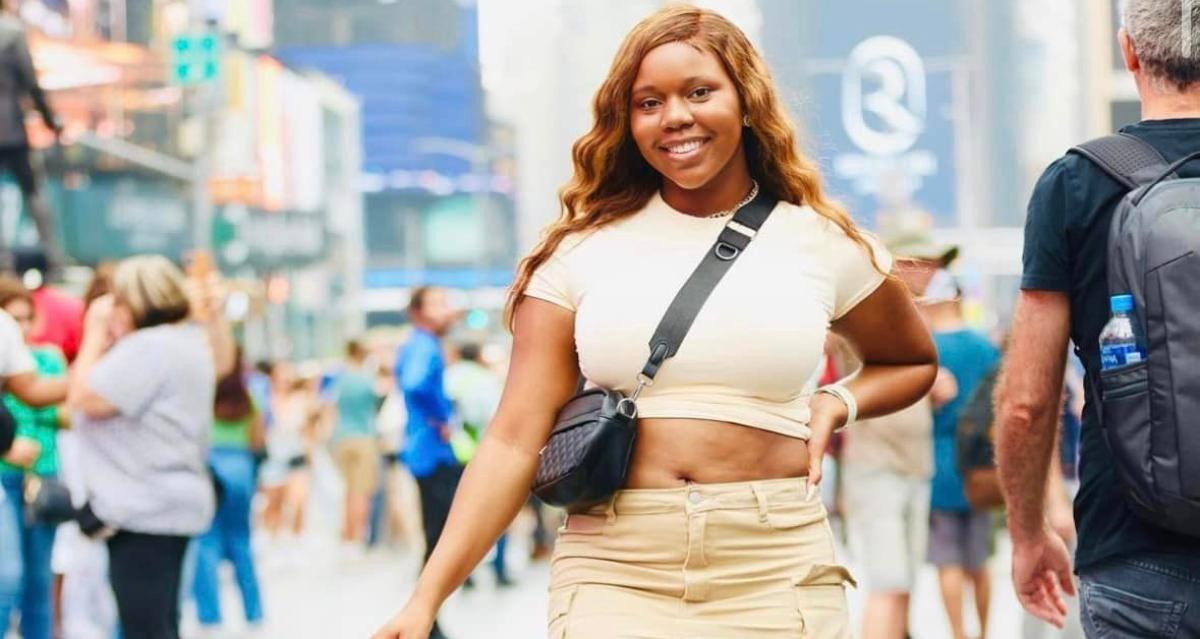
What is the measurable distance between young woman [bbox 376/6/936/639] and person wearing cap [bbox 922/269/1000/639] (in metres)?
4.61

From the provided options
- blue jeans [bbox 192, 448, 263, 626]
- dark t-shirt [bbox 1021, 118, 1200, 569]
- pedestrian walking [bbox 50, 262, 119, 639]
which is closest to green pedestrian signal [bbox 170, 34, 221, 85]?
blue jeans [bbox 192, 448, 263, 626]

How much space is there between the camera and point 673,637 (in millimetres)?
3297

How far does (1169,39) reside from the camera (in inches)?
131

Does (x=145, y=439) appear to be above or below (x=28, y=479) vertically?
above

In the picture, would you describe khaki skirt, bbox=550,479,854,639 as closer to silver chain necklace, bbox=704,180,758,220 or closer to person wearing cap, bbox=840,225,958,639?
silver chain necklace, bbox=704,180,758,220

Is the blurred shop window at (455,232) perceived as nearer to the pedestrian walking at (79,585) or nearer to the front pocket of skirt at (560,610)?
the pedestrian walking at (79,585)

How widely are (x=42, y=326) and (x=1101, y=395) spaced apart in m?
6.69

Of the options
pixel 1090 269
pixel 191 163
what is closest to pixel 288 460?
pixel 191 163

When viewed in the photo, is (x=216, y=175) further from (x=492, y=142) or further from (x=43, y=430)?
(x=492, y=142)

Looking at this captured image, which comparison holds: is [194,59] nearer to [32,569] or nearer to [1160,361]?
[32,569]

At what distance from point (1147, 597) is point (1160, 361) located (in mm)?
384

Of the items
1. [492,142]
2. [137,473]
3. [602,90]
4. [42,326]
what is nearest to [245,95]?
[492,142]

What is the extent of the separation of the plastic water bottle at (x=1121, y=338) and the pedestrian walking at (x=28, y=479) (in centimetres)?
504

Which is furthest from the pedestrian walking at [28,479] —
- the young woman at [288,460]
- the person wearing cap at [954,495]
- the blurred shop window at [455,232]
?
the blurred shop window at [455,232]
